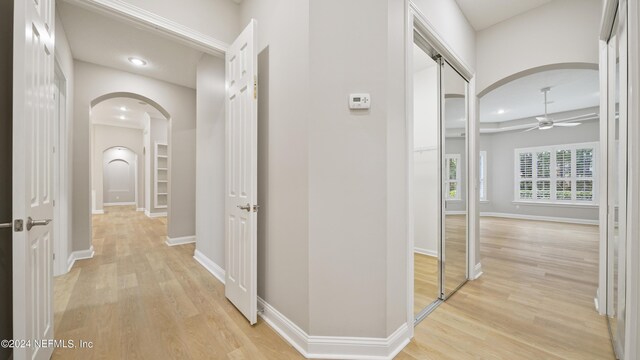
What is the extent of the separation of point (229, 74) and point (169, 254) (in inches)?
120

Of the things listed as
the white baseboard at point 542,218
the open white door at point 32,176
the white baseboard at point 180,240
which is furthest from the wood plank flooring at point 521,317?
the white baseboard at point 542,218

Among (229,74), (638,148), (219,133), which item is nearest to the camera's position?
(638,148)

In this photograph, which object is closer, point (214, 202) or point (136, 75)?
point (214, 202)

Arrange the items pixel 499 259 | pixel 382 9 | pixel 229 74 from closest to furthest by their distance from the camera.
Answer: pixel 382 9
pixel 229 74
pixel 499 259

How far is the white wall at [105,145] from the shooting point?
27.5ft

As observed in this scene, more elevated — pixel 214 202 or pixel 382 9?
pixel 382 9

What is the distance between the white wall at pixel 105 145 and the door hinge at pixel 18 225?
9124mm

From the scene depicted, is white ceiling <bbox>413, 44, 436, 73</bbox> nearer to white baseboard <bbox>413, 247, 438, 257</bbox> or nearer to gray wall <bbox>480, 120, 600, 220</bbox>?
white baseboard <bbox>413, 247, 438, 257</bbox>

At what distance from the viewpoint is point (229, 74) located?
2336mm

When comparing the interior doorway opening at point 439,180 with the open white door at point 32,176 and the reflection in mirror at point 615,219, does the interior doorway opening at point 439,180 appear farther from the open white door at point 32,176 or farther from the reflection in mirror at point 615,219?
the open white door at point 32,176

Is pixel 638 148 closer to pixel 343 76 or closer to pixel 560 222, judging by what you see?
pixel 343 76

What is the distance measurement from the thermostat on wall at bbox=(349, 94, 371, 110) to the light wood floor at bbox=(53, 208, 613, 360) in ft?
5.53

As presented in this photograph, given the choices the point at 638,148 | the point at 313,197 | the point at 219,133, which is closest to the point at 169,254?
the point at 219,133

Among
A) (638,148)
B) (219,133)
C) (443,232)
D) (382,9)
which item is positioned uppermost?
(382,9)
